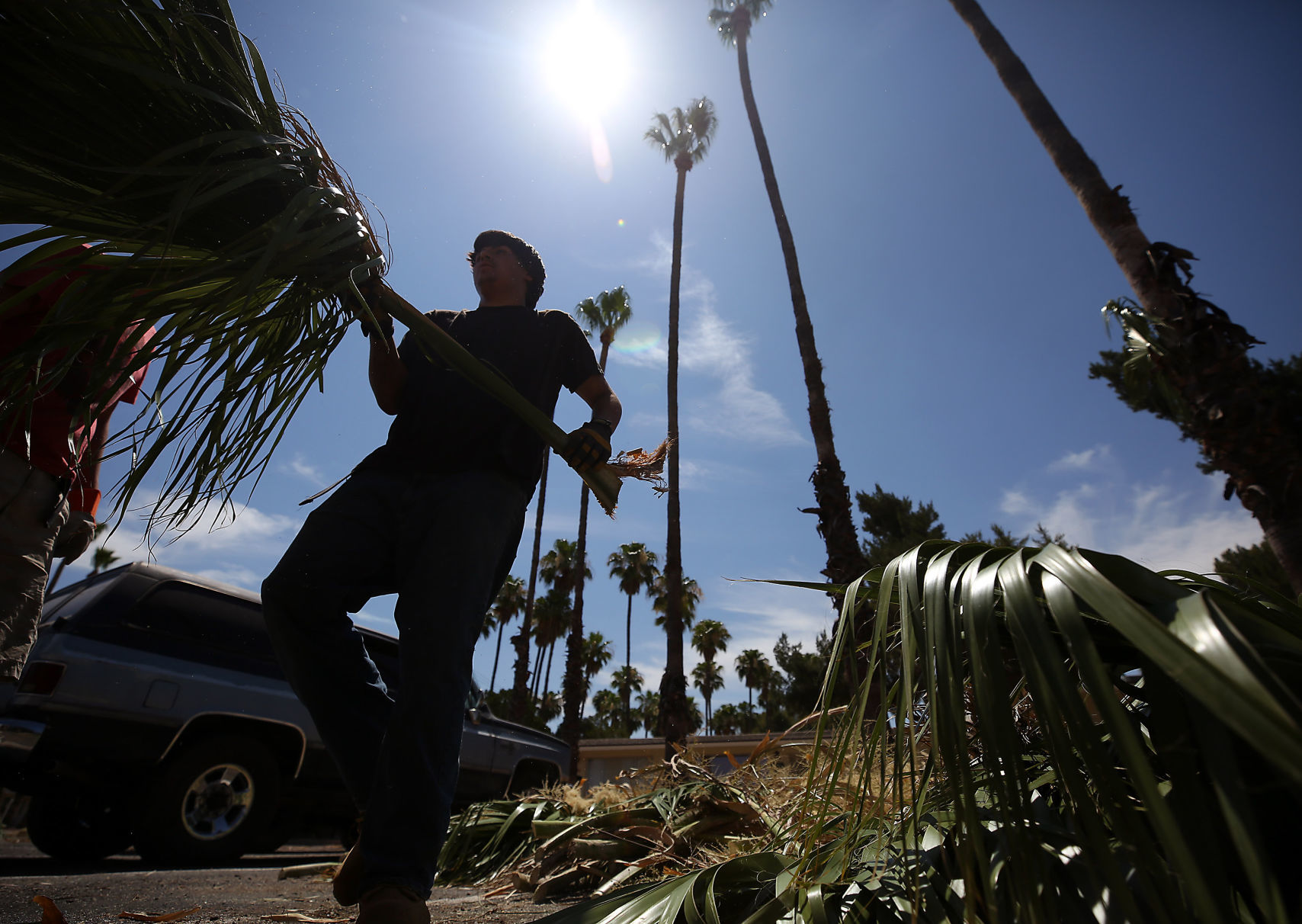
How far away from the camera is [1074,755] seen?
76 centimetres

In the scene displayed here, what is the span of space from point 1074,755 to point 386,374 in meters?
1.97

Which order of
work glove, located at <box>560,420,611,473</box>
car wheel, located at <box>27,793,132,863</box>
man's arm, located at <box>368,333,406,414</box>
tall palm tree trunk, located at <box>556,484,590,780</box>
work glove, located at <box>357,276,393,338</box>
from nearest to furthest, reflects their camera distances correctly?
work glove, located at <box>357,276,393,338</box> → work glove, located at <box>560,420,611,473</box> → man's arm, located at <box>368,333,406,414</box> → car wheel, located at <box>27,793,132,863</box> → tall palm tree trunk, located at <box>556,484,590,780</box>

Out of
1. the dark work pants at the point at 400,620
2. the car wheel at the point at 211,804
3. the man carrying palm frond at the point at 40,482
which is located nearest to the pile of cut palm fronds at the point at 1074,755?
the dark work pants at the point at 400,620

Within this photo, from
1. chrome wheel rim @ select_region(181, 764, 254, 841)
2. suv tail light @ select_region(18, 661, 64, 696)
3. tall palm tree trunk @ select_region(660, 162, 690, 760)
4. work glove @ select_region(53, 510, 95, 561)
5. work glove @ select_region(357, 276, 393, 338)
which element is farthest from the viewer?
tall palm tree trunk @ select_region(660, 162, 690, 760)

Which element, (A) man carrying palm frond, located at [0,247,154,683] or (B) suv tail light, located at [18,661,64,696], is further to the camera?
(B) suv tail light, located at [18,661,64,696]

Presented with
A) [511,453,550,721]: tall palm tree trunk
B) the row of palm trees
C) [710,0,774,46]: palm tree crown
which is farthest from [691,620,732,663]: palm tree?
[710,0,774,46]: palm tree crown

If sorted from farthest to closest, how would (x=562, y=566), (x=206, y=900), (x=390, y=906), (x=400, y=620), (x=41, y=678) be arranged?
(x=562, y=566) → (x=41, y=678) → (x=206, y=900) → (x=400, y=620) → (x=390, y=906)

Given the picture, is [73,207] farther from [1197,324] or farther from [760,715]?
[760,715]

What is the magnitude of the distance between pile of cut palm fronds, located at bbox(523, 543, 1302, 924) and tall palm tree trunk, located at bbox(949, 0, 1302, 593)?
4.18 meters

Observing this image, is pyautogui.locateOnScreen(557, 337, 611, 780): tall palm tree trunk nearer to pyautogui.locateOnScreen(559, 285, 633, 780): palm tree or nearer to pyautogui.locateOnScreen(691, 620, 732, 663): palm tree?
pyautogui.locateOnScreen(559, 285, 633, 780): palm tree

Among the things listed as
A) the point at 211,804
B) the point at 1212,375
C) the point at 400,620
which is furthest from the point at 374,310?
the point at 1212,375

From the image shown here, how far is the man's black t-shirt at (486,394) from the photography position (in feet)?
6.40

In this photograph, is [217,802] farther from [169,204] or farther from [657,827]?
[169,204]

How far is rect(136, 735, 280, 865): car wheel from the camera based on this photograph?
171 inches
